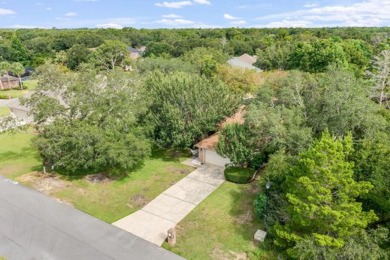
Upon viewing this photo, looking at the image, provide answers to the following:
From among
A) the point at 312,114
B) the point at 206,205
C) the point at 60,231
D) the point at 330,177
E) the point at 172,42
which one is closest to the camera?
the point at 330,177

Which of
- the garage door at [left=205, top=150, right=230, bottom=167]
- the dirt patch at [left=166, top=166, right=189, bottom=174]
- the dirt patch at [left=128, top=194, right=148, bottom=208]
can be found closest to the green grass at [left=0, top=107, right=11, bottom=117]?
the dirt patch at [left=166, top=166, right=189, bottom=174]

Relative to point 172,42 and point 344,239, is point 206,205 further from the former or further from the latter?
point 172,42

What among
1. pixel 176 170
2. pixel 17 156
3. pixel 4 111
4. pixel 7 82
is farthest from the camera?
pixel 7 82

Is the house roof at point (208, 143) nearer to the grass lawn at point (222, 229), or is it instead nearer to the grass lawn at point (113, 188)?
the grass lawn at point (113, 188)

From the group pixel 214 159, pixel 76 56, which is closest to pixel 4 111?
pixel 214 159

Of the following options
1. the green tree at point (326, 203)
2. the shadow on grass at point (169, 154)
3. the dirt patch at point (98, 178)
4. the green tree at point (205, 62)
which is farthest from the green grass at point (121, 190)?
the green tree at point (205, 62)

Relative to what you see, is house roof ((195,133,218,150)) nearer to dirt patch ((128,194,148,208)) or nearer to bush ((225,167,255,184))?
bush ((225,167,255,184))

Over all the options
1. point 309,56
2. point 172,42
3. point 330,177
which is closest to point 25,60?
point 172,42

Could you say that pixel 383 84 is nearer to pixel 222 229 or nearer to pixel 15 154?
pixel 222 229
